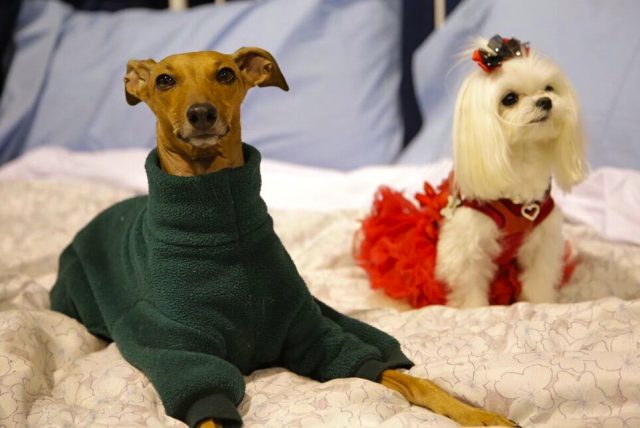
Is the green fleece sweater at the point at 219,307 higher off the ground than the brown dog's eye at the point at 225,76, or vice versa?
the brown dog's eye at the point at 225,76

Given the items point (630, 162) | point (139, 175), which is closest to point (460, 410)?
point (630, 162)

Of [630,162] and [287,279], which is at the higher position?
[287,279]

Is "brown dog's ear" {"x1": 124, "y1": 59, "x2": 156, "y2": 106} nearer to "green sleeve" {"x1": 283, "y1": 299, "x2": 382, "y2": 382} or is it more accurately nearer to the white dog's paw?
"green sleeve" {"x1": 283, "y1": 299, "x2": 382, "y2": 382}

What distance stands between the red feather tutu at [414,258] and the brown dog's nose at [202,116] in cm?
62

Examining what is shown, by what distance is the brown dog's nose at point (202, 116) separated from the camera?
3.66 ft

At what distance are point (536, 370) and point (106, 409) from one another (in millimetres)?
606

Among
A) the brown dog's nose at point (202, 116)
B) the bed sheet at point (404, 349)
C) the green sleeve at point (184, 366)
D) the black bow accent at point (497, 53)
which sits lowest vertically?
the bed sheet at point (404, 349)

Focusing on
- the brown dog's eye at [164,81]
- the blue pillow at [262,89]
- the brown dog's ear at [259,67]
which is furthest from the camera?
the blue pillow at [262,89]

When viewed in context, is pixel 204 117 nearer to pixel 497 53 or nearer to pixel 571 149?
pixel 497 53

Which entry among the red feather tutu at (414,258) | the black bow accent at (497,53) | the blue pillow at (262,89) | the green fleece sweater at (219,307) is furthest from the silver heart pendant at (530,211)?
the blue pillow at (262,89)

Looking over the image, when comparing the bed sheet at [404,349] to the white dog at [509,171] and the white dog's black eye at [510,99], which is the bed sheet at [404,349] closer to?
the white dog at [509,171]

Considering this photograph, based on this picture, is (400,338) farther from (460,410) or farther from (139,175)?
(139,175)

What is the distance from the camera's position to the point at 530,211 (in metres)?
1.49

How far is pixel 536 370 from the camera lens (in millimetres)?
1079
